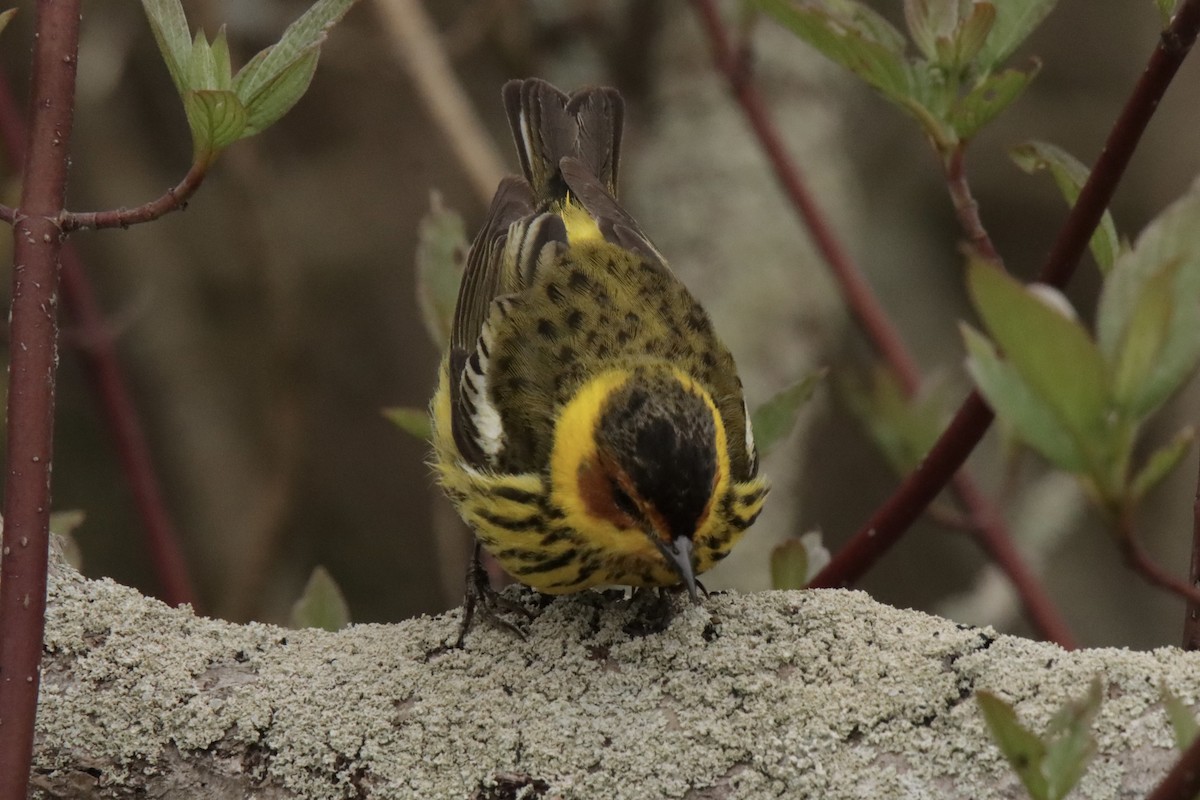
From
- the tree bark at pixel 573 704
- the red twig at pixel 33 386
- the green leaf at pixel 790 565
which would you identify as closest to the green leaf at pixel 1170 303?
the tree bark at pixel 573 704

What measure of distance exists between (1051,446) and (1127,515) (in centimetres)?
8

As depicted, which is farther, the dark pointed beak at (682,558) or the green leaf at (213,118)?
the dark pointed beak at (682,558)

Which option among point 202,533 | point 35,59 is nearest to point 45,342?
point 35,59

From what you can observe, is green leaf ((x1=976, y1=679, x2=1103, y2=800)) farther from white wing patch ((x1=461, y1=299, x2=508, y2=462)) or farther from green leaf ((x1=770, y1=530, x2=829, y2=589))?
white wing patch ((x1=461, y1=299, x2=508, y2=462))

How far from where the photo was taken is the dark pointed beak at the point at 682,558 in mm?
2271

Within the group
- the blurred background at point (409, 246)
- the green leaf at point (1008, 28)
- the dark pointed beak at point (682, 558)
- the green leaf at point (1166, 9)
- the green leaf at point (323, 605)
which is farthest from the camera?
the blurred background at point (409, 246)

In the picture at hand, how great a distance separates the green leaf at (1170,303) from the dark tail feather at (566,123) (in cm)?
288

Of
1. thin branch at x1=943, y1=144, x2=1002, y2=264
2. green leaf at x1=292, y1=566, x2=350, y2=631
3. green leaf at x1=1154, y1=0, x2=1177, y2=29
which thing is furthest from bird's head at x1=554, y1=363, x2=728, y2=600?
green leaf at x1=1154, y1=0, x2=1177, y2=29

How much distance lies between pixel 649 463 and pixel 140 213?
1.16 meters

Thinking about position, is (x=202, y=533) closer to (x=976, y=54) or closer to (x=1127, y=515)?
(x=976, y=54)

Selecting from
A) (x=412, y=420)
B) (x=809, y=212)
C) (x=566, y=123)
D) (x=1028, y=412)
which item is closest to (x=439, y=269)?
(x=412, y=420)

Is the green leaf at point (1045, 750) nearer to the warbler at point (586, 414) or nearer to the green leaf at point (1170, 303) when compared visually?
the green leaf at point (1170, 303)

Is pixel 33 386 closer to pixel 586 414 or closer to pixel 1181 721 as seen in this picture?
pixel 1181 721

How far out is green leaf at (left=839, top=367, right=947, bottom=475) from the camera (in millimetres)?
2613
